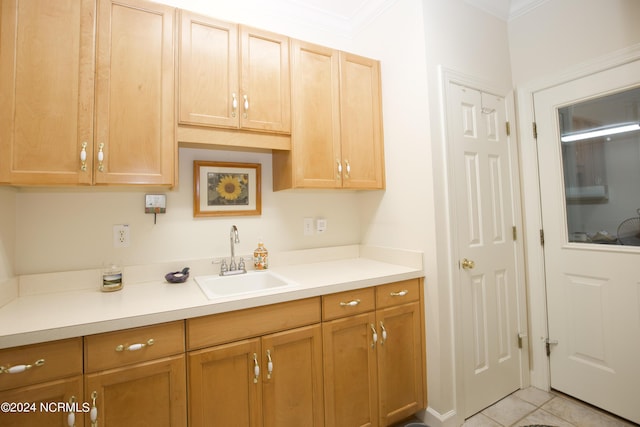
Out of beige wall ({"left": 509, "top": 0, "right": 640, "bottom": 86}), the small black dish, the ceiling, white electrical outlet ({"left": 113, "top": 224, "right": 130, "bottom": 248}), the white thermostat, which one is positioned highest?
the ceiling

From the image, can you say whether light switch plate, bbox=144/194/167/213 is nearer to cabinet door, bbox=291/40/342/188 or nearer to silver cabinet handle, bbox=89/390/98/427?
cabinet door, bbox=291/40/342/188

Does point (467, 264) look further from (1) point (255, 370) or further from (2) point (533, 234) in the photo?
(1) point (255, 370)

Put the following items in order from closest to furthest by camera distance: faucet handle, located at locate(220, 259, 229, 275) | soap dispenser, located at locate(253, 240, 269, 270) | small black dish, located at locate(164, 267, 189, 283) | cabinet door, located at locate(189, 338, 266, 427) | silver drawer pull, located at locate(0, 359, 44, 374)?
silver drawer pull, located at locate(0, 359, 44, 374), cabinet door, located at locate(189, 338, 266, 427), small black dish, located at locate(164, 267, 189, 283), faucet handle, located at locate(220, 259, 229, 275), soap dispenser, located at locate(253, 240, 269, 270)

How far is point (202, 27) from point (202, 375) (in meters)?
1.75

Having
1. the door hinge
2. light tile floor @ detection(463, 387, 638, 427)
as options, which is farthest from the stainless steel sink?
the door hinge

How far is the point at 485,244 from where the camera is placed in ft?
6.45

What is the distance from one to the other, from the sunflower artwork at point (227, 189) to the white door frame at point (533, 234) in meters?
2.05

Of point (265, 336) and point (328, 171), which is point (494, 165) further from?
point (265, 336)

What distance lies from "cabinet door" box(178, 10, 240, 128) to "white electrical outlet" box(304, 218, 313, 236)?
35.5 inches

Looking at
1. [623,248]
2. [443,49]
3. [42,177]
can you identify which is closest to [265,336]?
[42,177]

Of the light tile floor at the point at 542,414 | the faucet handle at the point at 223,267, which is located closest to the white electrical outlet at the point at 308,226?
the faucet handle at the point at 223,267

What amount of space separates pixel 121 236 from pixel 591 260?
2889 millimetres

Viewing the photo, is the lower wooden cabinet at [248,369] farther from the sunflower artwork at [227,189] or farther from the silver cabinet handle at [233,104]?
the silver cabinet handle at [233,104]

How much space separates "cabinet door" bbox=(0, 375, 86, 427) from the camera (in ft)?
3.23
